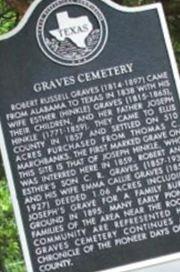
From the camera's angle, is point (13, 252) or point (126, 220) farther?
point (13, 252)

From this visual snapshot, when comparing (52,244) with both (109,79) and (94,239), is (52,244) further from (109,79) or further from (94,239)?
(109,79)

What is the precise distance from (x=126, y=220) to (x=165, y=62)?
1.43 m

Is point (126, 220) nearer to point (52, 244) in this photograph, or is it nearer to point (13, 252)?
point (52, 244)

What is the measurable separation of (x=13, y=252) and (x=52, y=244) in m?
8.78

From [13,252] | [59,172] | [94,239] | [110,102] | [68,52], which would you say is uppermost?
[68,52]

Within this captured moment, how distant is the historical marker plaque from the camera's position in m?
7.12

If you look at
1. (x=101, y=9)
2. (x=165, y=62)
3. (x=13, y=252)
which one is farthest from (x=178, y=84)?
(x=13, y=252)

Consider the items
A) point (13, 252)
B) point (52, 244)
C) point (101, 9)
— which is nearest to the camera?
point (52, 244)

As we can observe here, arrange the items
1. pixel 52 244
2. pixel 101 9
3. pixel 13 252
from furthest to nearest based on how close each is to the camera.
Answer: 1. pixel 13 252
2. pixel 101 9
3. pixel 52 244

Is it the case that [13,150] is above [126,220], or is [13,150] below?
above

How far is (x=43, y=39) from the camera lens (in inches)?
294

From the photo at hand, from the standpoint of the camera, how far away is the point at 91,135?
7.27 meters

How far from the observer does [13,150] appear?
7238 millimetres

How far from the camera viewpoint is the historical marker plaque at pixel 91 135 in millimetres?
7117
